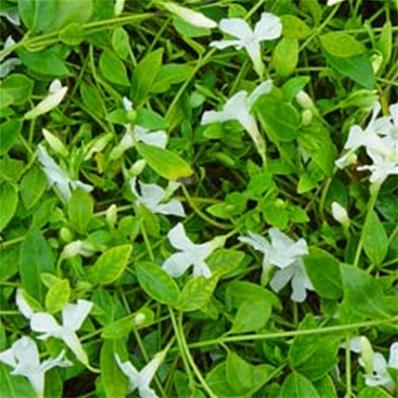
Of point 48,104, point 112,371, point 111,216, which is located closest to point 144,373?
point 112,371

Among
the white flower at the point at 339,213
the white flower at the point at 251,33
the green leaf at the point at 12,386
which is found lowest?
the green leaf at the point at 12,386

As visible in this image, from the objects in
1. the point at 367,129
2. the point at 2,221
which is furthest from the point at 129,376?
the point at 367,129

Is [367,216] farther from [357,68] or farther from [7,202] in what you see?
[7,202]

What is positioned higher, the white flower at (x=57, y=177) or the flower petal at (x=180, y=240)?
the white flower at (x=57, y=177)

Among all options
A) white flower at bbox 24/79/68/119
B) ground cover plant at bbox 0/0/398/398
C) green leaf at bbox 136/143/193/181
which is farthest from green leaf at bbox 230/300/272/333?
white flower at bbox 24/79/68/119

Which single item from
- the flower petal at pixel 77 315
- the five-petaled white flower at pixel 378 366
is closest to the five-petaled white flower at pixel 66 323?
the flower petal at pixel 77 315

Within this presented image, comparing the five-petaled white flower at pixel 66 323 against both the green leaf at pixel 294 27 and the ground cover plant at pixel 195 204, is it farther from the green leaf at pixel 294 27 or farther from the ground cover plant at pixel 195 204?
the green leaf at pixel 294 27
